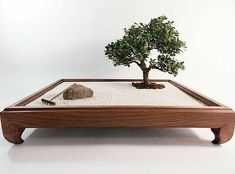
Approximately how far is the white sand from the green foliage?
15 cm

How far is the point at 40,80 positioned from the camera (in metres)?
2.02

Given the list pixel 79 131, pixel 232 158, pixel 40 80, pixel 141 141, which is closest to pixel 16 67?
pixel 40 80

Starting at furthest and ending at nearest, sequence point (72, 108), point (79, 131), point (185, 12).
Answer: point (185, 12)
point (79, 131)
point (72, 108)

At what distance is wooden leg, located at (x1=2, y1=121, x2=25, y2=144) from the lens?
3.30 feet

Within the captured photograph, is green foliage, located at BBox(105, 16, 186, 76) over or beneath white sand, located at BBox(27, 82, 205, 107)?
over

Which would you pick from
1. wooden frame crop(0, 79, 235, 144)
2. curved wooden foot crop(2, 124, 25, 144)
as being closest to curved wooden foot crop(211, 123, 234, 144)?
wooden frame crop(0, 79, 235, 144)

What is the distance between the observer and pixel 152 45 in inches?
59.1

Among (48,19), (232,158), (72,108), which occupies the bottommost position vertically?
(232,158)

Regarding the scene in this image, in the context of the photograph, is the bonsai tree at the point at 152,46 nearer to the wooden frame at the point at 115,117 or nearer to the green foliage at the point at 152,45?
the green foliage at the point at 152,45

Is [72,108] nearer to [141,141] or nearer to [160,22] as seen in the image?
[141,141]

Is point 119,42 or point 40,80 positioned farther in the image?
point 40,80

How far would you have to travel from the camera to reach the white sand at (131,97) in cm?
114

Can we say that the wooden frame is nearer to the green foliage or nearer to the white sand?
the white sand

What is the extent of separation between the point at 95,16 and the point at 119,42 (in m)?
0.52
